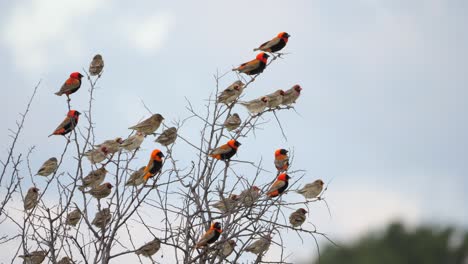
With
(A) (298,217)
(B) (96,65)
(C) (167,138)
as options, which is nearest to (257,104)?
(A) (298,217)

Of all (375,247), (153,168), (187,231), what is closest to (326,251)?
(375,247)

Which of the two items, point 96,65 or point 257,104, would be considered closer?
point 257,104

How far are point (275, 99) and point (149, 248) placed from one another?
14.4 feet

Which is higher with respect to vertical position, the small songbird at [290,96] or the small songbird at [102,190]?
the small songbird at [290,96]

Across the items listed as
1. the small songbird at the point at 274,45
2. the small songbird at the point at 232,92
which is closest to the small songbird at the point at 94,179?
the small songbird at the point at 232,92

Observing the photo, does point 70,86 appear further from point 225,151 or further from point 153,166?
point 225,151

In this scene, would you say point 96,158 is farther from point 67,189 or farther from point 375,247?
point 375,247

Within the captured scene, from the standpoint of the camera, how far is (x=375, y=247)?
35.0ft

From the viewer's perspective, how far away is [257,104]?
1505 centimetres

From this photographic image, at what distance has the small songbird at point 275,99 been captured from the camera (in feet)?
48.9

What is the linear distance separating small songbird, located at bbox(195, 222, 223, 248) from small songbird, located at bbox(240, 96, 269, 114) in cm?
417

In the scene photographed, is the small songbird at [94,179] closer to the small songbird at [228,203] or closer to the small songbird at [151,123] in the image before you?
the small songbird at [151,123]

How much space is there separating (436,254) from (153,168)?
375 cm

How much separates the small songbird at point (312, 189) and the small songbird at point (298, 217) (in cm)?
28
